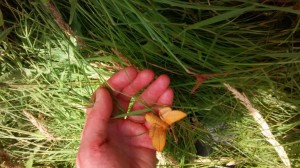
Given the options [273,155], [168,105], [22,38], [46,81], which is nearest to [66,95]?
[46,81]

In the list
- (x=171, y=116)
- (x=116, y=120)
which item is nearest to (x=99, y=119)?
(x=116, y=120)

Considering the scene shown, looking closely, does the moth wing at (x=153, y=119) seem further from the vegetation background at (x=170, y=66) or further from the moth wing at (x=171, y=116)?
the vegetation background at (x=170, y=66)

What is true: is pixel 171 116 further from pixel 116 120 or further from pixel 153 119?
pixel 116 120

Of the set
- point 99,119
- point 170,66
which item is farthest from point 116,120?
point 170,66

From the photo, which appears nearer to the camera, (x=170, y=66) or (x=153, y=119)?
(x=153, y=119)

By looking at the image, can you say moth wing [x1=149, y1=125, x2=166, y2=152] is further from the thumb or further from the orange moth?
the thumb

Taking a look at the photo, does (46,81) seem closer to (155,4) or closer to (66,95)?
(66,95)

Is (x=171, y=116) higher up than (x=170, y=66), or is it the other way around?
(x=170, y=66)
